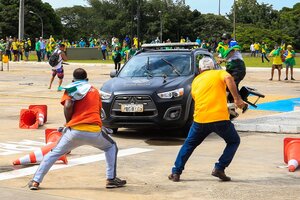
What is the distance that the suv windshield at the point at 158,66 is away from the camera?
12.3 metres

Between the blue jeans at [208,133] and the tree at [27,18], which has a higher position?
the tree at [27,18]

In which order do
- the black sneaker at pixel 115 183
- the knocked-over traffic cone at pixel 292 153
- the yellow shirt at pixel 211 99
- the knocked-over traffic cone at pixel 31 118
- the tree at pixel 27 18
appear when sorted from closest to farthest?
1. the black sneaker at pixel 115 183
2. the yellow shirt at pixel 211 99
3. the knocked-over traffic cone at pixel 292 153
4. the knocked-over traffic cone at pixel 31 118
5. the tree at pixel 27 18

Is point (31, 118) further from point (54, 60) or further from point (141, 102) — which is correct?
point (54, 60)

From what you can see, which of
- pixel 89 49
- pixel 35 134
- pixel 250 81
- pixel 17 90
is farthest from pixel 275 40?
pixel 35 134

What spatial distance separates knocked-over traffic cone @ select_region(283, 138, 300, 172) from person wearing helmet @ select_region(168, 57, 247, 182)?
114 centimetres

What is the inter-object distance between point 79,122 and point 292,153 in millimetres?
3164

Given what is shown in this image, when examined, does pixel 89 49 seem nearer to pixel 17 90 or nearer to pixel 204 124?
pixel 17 90

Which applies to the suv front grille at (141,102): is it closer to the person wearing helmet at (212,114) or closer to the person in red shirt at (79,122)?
the person wearing helmet at (212,114)

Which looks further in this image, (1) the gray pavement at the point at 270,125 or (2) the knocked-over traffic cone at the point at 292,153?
(1) the gray pavement at the point at 270,125

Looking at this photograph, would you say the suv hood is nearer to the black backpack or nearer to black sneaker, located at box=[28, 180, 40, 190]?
black sneaker, located at box=[28, 180, 40, 190]

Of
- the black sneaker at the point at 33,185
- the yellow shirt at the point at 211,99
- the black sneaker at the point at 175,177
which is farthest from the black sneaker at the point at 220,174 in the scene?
the black sneaker at the point at 33,185

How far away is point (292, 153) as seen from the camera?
8.53 m

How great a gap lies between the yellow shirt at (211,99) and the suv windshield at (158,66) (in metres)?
4.53

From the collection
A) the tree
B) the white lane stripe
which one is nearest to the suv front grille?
the white lane stripe
